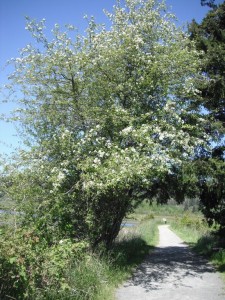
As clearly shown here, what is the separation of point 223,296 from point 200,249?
9.57 meters

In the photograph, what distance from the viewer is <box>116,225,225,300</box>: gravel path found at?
890cm

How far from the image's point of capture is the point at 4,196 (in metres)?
10.6

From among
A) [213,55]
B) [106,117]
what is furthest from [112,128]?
[213,55]

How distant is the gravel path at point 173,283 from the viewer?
29.2 feet

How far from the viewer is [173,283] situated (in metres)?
10.3

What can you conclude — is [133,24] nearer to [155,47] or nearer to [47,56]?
[155,47]

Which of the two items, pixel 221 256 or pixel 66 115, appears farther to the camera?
pixel 221 256

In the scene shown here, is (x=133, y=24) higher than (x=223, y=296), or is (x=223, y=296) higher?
(x=133, y=24)

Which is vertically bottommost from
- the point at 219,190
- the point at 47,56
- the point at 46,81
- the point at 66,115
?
the point at 219,190

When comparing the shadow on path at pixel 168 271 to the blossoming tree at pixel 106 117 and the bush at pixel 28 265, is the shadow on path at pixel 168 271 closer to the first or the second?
the blossoming tree at pixel 106 117

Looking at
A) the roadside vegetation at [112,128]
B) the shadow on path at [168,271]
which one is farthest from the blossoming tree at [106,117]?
the shadow on path at [168,271]

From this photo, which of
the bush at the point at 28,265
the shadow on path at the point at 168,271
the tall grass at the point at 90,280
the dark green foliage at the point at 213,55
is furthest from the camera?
the dark green foliage at the point at 213,55

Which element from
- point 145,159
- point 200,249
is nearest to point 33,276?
point 145,159

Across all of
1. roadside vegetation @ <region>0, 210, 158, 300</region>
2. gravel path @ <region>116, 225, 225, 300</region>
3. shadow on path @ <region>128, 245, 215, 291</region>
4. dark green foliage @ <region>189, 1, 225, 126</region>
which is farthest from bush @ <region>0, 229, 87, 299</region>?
dark green foliage @ <region>189, 1, 225, 126</region>
